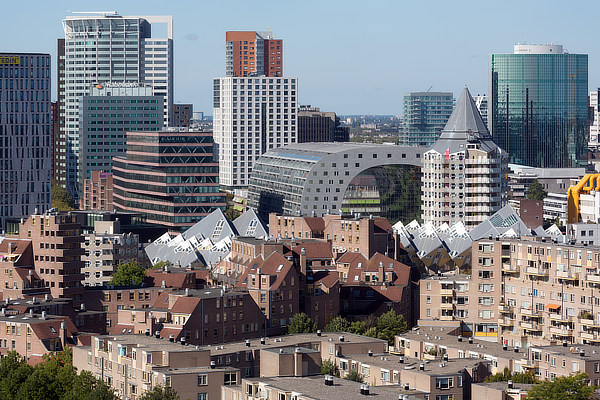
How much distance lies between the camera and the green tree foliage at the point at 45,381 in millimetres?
116994

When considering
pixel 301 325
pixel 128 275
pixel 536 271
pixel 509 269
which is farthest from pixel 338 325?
pixel 128 275

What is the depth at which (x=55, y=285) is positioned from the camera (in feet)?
537

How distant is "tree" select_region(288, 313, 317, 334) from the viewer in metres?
153

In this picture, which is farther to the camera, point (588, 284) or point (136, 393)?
point (588, 284)

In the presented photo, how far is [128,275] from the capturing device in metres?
181

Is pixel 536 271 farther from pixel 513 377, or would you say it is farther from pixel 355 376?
pixel 355 376

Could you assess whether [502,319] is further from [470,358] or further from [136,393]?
[136,393]

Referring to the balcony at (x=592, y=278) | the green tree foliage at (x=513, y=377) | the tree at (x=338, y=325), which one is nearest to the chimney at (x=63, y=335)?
the tree at (x=338, y=325)

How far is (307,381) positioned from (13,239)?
7289 cm

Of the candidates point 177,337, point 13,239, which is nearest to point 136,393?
point 177,337

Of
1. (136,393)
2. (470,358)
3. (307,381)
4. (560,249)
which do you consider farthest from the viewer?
(560,249)

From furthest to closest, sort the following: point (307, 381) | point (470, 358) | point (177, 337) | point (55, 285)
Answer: point (55, 285) → point (177, 337) → point (470, 358) → point (307, 381)

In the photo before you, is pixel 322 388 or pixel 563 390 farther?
pixel 563 390

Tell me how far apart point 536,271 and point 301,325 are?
2402 centimetres
